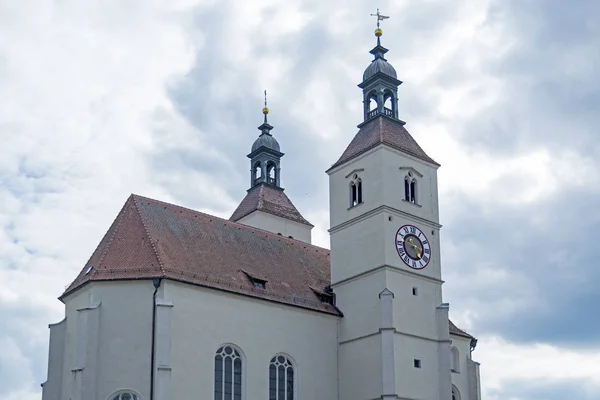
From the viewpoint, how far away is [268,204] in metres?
55.1

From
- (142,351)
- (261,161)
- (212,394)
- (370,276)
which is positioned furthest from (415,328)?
(261,161)

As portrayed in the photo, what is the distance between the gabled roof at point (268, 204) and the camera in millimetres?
54812

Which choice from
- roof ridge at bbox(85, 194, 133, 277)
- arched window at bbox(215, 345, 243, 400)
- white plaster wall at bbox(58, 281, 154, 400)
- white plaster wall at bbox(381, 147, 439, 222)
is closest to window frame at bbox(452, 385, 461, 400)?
white plaster wall at bbox(381, 147, 439, 222)

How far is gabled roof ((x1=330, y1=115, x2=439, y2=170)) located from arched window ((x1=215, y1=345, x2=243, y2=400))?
1223 cm

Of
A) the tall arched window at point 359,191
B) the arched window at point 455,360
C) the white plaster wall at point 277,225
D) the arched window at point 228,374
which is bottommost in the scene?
the arched window at point 228,374

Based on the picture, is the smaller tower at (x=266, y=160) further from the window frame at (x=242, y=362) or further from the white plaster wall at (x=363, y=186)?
the window frame at (x=242, y=362)

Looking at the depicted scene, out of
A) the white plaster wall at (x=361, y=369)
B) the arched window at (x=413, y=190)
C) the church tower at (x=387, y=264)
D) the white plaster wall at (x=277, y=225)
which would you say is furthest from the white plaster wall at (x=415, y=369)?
the white plaster wall at (x=277, y=225)

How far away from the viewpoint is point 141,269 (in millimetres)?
34844

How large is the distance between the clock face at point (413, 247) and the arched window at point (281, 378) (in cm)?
738

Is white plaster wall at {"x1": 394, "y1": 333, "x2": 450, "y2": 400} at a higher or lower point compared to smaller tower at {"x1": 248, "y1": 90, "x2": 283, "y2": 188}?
lower

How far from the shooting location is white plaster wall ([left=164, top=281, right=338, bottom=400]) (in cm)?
3406

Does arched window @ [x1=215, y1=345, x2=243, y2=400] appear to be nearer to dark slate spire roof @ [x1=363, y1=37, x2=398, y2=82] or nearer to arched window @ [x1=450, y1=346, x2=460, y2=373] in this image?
arched window @ [x1=450, y1=346, x2=460, y2=373]

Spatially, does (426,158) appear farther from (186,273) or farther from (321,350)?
(186,273)

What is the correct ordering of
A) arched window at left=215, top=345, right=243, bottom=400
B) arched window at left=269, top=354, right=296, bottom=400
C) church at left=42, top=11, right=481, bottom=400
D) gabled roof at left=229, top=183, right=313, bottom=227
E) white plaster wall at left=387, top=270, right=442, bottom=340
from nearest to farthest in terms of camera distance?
church at left=42, top=11, right=481, bottom=400, arched window at left=215, top=345, right=243, bottom=400, arched window at left=269, top=354, right=296, bottom=400, white plaster wall at left=387, top=270, right=442, bottom=340, gabled roof at left=229, top=183, right=313, bottom=227
